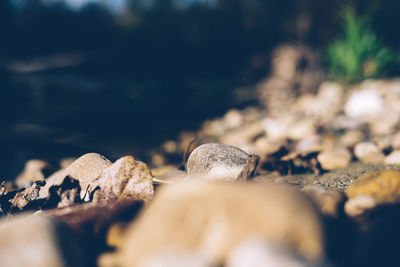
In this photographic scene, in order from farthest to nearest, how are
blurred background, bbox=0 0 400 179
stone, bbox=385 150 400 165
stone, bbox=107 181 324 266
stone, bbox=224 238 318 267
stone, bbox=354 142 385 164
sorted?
blurred background, bbox=0 0 400 179 → stone, bbox=354 142 385 164 → stone, bbox=385 150 400 165 → stone, bbox=107 181 324 266 → stone, bbox=224 238 318 267

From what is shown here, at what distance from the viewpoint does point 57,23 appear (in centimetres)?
1088

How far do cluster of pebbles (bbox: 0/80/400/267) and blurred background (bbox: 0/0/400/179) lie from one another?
157cm

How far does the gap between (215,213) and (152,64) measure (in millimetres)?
6421

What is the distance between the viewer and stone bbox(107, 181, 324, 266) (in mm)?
950

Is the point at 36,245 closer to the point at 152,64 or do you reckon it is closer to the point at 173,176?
the point at 173,176

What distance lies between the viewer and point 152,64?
707 centimetres

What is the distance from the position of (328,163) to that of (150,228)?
1.65 metres

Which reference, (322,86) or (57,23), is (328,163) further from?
(57,23)

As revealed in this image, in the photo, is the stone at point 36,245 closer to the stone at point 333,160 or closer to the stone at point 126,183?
the stone at point 126,183

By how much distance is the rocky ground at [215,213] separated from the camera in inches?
37.5

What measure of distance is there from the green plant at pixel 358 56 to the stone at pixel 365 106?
4.41 ft

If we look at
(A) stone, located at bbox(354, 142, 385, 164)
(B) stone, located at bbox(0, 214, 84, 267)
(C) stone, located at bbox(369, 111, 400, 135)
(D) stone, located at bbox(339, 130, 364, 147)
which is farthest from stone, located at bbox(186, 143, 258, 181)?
(C) stone, located at bbox(369, 111, 400, 135)

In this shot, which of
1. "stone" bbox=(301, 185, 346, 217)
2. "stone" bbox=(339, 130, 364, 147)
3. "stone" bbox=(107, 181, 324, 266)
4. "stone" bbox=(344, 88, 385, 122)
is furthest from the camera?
"stone" bbox=(344, 88, 385, 122)

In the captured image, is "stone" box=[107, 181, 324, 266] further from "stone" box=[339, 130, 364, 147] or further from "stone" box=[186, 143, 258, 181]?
"stone" box=[339, 130, 364, 147]
